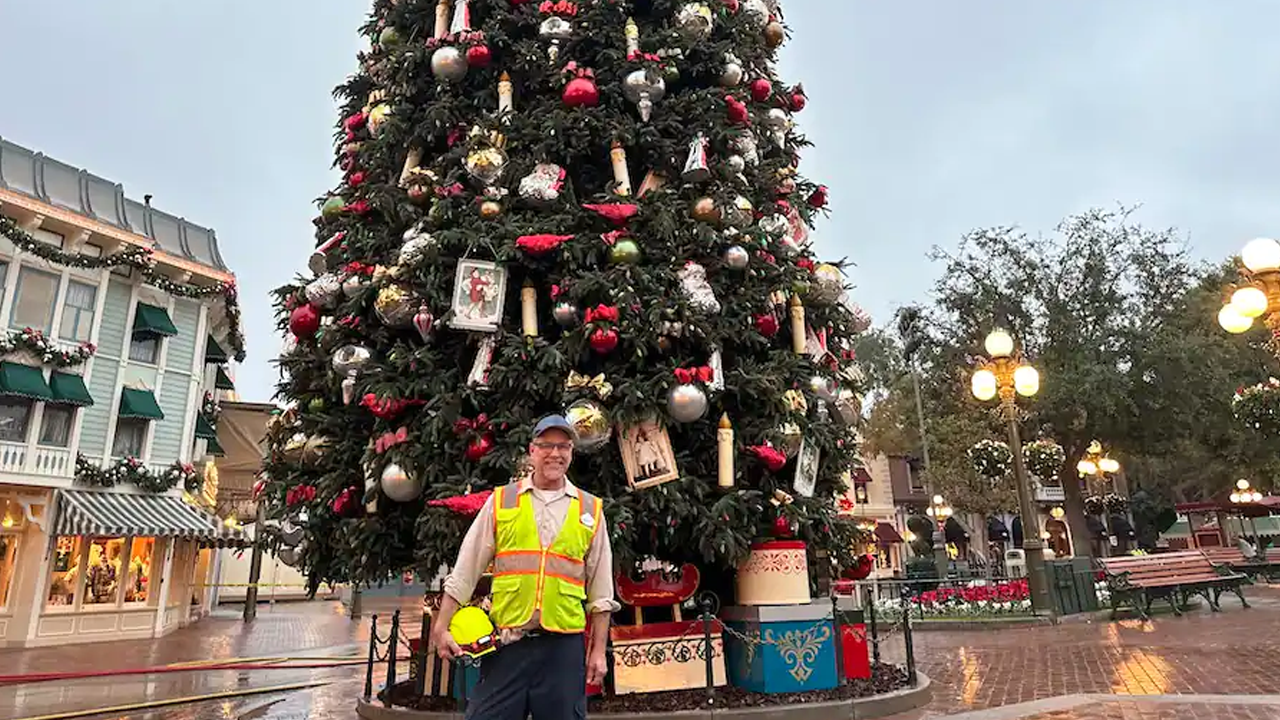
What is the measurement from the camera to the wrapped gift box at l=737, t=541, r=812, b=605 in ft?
23.0

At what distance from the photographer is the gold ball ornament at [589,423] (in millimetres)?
6207

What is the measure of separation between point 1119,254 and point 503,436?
76.4ft

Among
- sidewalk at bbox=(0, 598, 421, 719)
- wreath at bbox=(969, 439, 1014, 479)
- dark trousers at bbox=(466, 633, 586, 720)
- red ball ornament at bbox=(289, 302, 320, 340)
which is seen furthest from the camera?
wreath at bbox=(969, 439, 1014, 479)

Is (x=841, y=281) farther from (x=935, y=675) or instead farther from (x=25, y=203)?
(x=25, y=203)

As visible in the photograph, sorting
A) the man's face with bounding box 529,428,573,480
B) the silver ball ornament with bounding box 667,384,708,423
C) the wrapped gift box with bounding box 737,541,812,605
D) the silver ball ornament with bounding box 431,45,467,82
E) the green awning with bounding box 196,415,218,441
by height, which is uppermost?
the silver ball ornament with bounding box 431,45,467,82

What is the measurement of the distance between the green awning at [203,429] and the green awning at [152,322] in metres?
3.43

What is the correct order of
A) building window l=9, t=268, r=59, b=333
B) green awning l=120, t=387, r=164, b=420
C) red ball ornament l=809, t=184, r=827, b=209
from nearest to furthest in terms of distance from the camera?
red ball ornament l=809, t=184, r=827, b=209 < building window l=9, t=268, r=59, b=333 < green awning l=120, t=387, r=164, b=420

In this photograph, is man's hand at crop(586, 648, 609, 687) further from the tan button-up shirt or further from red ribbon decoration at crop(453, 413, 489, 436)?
red ribbon decoration at crop(453, 413, 489, 436)

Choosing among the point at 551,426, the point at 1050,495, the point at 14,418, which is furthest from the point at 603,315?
the point at 1050,495

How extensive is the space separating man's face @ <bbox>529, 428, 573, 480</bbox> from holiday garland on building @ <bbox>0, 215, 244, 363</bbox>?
1984 centimetres

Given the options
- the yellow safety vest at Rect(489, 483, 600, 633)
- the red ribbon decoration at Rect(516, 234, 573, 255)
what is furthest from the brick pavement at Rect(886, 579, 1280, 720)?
the red ribbon decoration at Rect(516, 234, 573, 255)

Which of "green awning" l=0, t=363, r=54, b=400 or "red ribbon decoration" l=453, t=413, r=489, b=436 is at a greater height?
"green awning" l=0, t=363, r=54, b=400

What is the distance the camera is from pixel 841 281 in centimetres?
852

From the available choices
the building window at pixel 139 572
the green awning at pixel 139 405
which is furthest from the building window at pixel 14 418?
the building window at pixel 139 572
